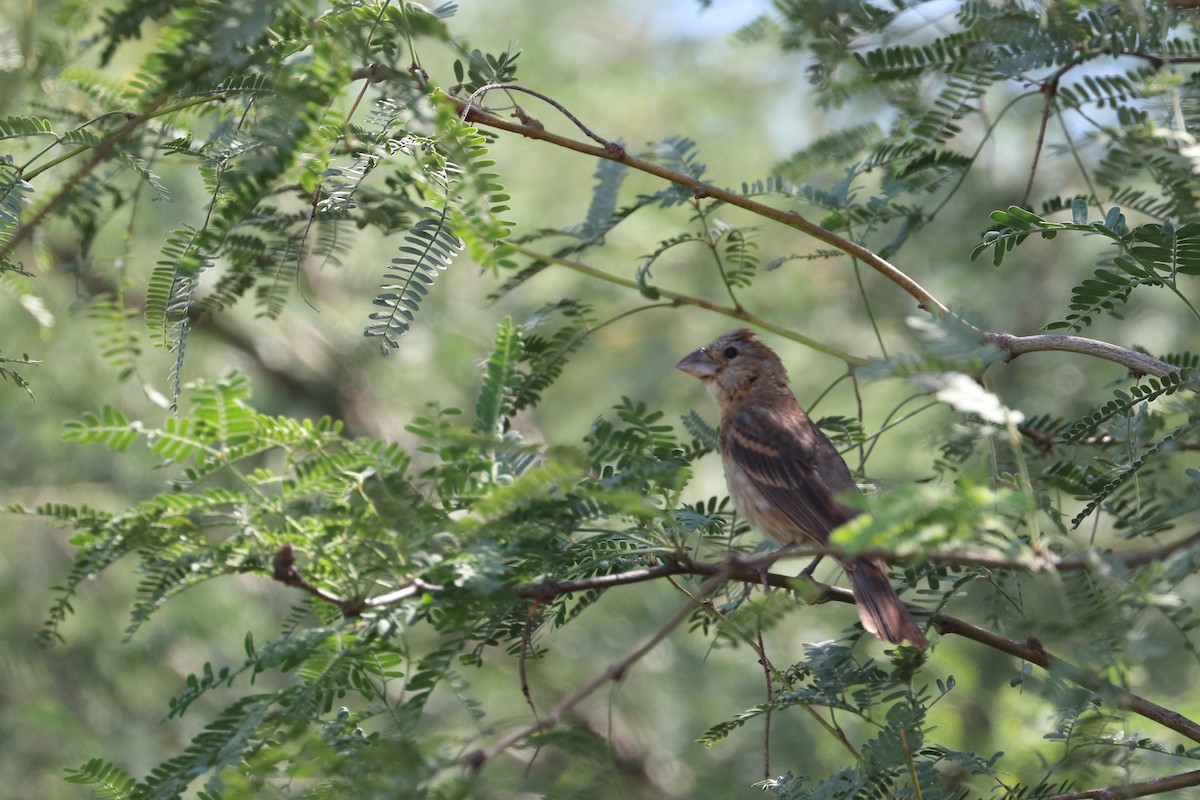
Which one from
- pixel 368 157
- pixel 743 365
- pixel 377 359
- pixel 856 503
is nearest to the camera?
pixel 856 503

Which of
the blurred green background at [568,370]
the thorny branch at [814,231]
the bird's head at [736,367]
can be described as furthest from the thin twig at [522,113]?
the blurred green background at [568,370]

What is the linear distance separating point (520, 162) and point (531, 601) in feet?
21.7

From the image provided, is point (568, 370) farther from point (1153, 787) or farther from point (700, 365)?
point (1153, 787)

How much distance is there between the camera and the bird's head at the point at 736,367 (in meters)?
4.91

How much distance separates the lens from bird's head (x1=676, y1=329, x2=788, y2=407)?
491cm

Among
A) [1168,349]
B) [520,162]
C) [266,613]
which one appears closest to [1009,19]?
[1168,349]

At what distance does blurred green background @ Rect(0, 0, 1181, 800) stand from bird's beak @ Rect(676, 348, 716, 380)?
1972 millimetres

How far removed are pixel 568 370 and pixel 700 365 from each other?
3438mm

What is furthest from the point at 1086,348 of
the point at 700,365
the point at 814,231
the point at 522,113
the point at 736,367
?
the point at 700,365

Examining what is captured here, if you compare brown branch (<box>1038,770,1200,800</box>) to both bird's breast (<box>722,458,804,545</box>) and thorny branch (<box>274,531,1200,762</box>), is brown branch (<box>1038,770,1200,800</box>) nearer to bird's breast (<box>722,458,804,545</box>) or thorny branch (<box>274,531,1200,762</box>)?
thorny branch (<box>274,531,1200,762</box>)

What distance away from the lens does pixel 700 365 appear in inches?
198

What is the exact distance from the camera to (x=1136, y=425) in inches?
103

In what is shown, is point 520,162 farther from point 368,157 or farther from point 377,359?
point 368,157

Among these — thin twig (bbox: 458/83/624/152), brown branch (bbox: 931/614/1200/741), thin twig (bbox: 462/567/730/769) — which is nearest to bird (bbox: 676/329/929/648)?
brown branch (bbox: 931/614/1200/741)
